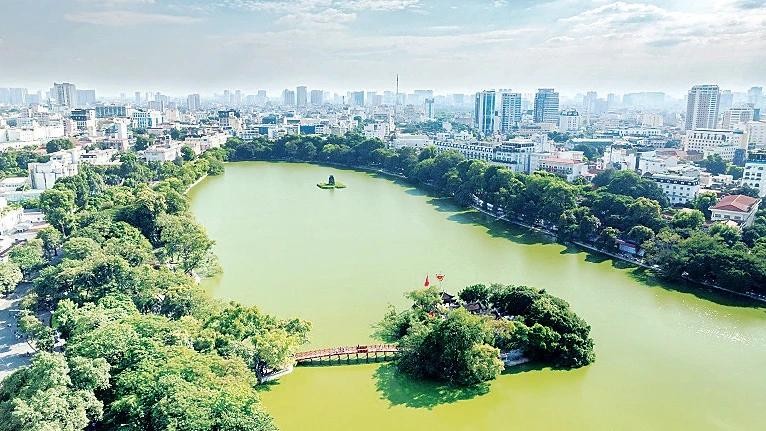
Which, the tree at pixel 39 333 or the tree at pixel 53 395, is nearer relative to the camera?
the tree at pixel 53 395

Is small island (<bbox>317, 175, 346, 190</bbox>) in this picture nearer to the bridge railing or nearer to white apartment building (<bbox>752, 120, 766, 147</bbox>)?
the bridge railing

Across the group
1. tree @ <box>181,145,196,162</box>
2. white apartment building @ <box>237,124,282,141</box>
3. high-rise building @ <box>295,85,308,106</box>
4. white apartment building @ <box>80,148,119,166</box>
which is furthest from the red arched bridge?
high-rise building @ <box>295,85,308,106</box>

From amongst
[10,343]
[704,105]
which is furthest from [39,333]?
[704,105]

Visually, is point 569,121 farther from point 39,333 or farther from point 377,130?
point 39,333

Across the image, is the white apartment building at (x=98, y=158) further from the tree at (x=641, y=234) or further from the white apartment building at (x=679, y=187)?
the white apartment building at (x=679, y=187)

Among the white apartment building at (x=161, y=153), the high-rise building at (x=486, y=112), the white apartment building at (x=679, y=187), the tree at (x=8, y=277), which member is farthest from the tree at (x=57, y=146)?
the high-rise building at (x=486, y=112)

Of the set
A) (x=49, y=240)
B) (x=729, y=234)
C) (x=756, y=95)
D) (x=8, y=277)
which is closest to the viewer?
(x=8, y=277)
